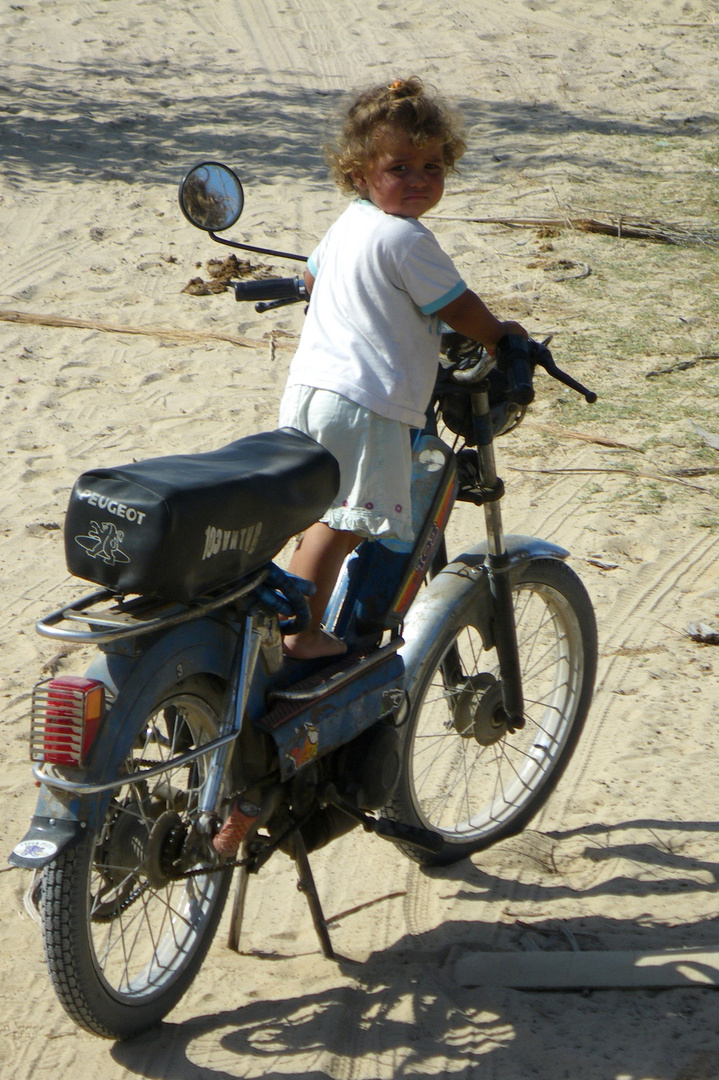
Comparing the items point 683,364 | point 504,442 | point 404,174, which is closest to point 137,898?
point 404,174

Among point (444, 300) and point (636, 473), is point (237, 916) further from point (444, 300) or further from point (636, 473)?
point (636, 473)

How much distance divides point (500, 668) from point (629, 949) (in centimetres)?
78

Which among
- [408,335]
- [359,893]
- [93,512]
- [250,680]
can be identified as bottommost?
[359,893]

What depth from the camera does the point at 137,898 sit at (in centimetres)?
244

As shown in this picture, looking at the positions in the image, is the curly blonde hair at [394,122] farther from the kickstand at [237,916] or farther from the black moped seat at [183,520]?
the kickstand at [237,916]

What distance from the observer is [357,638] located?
110 inches

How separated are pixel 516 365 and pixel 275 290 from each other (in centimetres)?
77

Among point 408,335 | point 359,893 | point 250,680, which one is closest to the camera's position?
point 250,680

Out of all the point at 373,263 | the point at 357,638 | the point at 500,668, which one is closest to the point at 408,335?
the point at 373,263

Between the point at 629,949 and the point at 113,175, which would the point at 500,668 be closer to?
the point at 629,949

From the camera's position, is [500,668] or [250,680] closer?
[250,680]

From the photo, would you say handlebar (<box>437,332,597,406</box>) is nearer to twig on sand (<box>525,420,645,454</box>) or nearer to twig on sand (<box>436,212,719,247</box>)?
twig on sand (<box>525,420,645,454</box>)

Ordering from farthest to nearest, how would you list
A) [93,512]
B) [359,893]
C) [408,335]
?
[359,893] → [408,335] → [93,512]

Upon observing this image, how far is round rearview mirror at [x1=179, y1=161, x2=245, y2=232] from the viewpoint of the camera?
2912 mm
